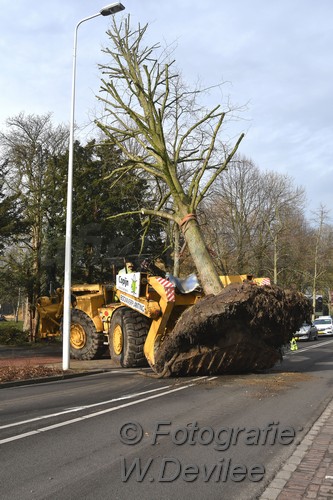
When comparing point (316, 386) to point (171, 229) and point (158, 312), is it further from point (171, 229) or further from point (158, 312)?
point (171, 229)

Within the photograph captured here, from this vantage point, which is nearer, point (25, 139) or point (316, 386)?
point (316, 386)

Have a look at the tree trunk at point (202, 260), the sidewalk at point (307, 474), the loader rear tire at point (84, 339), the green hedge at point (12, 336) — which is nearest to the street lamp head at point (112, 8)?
the tree trunk at point (202, 260)

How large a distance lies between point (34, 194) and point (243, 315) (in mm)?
18990

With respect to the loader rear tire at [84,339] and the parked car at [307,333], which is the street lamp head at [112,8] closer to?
the loader rear tire at [84,339]

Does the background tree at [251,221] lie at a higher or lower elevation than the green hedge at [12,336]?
higher

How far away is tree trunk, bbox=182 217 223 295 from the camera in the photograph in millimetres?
12805

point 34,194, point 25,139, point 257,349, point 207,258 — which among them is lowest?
point 257,349

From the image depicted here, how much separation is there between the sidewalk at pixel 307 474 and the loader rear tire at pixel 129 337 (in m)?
7.18

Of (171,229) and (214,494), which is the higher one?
(171,229)

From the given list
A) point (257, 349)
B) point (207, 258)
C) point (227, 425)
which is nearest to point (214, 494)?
point (227, 425)

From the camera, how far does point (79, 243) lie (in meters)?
24.1

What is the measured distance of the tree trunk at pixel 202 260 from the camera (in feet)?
42.0

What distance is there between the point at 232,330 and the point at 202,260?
108 inches

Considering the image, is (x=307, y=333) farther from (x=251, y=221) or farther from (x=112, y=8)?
(x=112, y=8)
